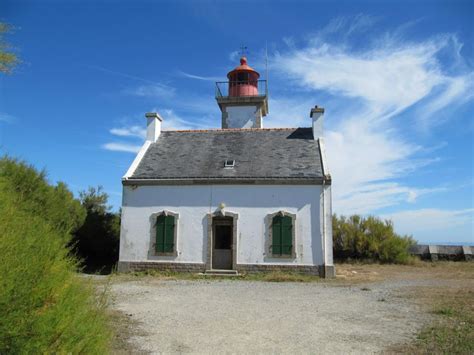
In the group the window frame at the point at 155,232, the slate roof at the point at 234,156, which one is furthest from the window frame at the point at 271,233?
the window frame at the point at 155,232

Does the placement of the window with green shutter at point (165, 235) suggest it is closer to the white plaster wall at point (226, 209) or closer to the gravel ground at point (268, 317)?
the white plaster wall at point (226, 209)

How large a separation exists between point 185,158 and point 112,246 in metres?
5.77

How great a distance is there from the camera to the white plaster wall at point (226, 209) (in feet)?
47.6

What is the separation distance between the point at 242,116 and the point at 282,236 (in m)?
9.27

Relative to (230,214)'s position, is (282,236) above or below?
below

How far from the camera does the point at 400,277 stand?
14062mm

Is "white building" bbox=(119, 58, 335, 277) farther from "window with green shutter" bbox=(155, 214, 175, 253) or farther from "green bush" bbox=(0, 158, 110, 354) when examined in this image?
"green bush" bbox=(0, 158, 110, 354)

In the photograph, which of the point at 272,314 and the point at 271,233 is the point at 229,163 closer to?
the point at 271,233

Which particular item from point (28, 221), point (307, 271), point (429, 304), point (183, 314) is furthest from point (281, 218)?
point (28, 221)

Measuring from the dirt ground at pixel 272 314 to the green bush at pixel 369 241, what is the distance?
5354mm

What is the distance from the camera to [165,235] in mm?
15039

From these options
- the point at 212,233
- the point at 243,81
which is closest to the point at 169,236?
the point at 212,233

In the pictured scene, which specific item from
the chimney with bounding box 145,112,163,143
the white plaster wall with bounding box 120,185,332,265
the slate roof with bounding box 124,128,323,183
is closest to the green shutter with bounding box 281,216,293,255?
the white plaster wall with bounding box 120,185,332,265

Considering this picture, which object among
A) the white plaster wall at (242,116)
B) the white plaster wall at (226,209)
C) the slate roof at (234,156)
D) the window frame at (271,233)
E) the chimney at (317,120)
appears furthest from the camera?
the white plaster wall at (242,116)
